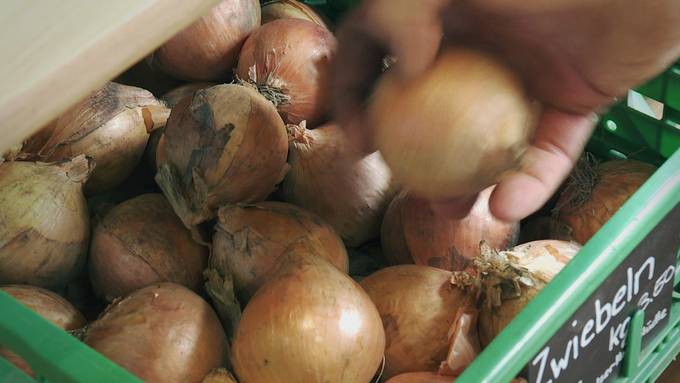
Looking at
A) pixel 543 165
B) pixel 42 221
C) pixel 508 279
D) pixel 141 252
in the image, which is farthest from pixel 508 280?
pixel 42 221

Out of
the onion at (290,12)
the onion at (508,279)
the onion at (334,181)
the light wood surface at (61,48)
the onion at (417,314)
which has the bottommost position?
the onion at (417,314)

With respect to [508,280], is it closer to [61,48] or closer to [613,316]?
[613,316]

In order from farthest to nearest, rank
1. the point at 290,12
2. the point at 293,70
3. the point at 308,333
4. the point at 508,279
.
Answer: the point at 290,12
the point at 293,70
the point at 508,279
the point at 308,333

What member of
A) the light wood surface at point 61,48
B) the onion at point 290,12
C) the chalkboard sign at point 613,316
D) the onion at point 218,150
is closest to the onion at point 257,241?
the onion at point 218,150

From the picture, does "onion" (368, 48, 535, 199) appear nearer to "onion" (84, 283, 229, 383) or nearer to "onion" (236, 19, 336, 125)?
"onion" (84, 283, 229, 383)

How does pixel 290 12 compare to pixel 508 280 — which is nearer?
pixel 508 280

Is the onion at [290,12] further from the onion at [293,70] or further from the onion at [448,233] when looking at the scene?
the onion at [448,233]

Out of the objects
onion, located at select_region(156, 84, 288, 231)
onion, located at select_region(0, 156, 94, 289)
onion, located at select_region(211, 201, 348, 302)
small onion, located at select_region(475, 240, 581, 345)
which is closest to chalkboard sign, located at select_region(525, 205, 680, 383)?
small onion, located at select_region(475, 240, 581, 345)
